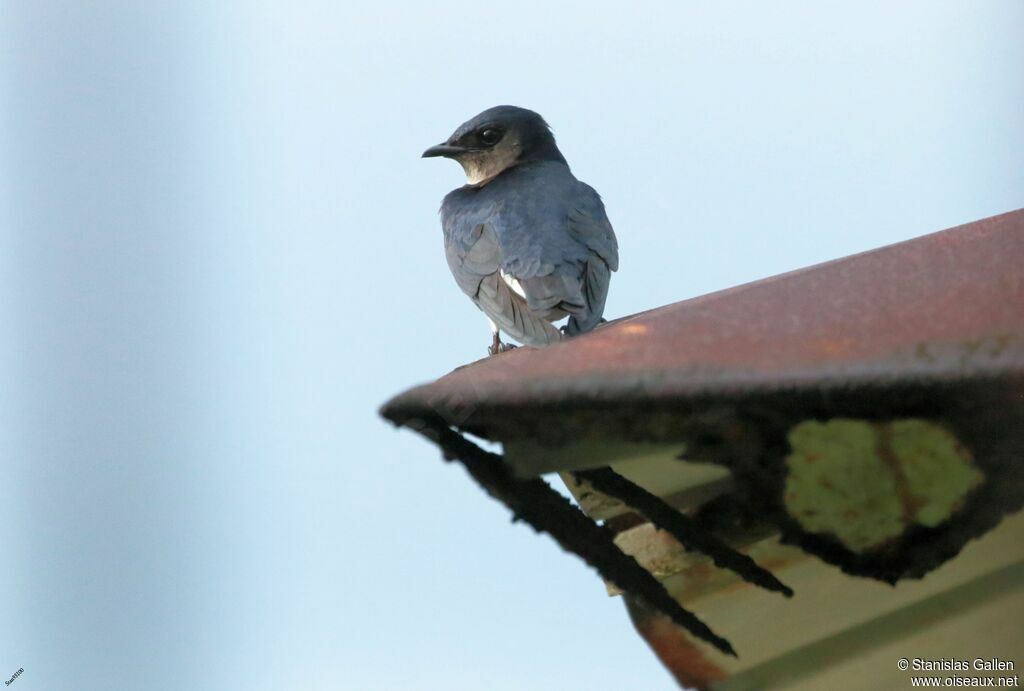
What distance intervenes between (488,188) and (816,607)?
11.8 feet

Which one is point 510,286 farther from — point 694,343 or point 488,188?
point 694,343

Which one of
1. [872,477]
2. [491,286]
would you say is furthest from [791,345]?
[491,286]

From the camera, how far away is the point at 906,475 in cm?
126

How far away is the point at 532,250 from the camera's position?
4223 millimetres

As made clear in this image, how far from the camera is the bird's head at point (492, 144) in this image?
224 inches

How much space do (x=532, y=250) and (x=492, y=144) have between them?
5.23 feet

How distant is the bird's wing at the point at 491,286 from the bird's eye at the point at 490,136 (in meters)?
1.01

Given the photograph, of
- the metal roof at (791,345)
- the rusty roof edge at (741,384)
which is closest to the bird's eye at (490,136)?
the metal roof at (791,345)

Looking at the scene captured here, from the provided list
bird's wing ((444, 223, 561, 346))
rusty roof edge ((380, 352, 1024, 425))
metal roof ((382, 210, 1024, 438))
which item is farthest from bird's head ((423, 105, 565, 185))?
rusty roof edge ((380, 352, 1024, 425))

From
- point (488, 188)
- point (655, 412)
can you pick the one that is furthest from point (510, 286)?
point (655, 412)

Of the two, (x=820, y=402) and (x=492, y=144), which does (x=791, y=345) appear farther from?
(x=492, y=144)

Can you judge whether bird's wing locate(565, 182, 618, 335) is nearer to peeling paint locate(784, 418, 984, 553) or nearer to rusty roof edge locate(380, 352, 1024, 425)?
peeling paint locate(784, 418, 984, 553)

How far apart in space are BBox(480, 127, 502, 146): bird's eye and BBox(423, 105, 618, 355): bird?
0.31 m

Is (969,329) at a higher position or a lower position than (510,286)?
lower
